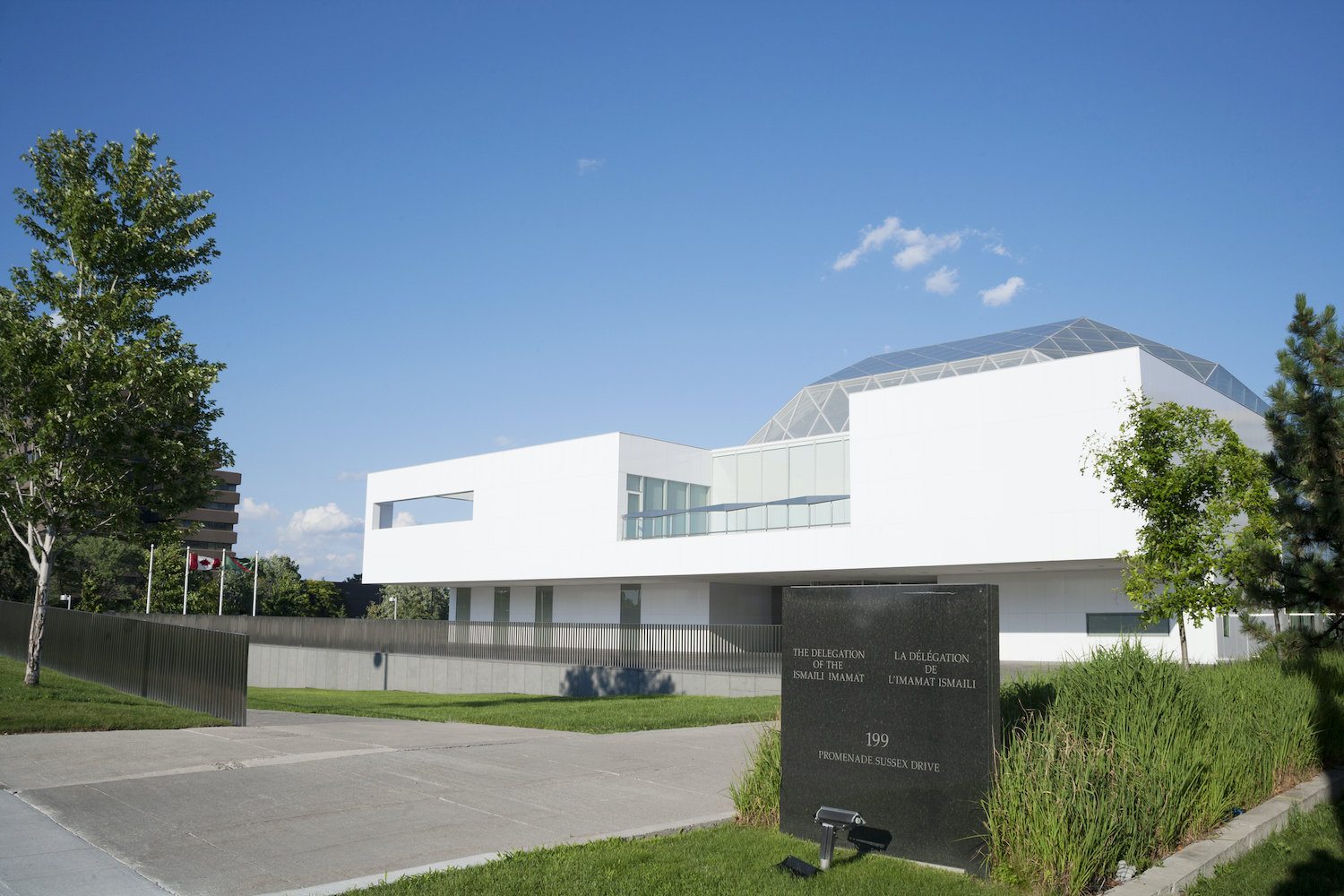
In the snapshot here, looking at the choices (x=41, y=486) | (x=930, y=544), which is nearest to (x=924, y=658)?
(x=41, y=486)

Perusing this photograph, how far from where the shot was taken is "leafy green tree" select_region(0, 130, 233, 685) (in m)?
16.1

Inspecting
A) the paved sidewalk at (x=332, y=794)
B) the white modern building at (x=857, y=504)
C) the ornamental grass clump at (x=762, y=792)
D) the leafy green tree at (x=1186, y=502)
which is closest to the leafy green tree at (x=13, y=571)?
the white modern building at (x=857, y=504)

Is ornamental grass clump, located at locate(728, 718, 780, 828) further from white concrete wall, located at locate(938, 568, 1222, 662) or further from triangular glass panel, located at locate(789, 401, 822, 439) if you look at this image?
triangular glass panel, located at locate(789, 401, 822, 439)

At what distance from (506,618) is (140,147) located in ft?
109

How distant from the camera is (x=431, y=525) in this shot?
153 ft

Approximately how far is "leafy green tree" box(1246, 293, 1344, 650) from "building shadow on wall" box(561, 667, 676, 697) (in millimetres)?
16600

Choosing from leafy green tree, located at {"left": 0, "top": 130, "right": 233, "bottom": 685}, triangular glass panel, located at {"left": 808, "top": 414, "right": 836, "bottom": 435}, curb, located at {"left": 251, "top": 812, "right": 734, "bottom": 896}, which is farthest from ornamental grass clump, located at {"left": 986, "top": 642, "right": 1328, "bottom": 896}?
triangular glass panel, located at {"left": 808, "top": 414, "right": 836, "bottom": 435}

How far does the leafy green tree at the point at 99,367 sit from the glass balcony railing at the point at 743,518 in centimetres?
1968

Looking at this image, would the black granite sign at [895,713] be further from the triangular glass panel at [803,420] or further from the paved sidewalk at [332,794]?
the triangular glass panel at [803,420]

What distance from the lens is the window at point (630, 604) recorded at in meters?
42.2

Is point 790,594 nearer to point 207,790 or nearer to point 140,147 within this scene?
point 207,790

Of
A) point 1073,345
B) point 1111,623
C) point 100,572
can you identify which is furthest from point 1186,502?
point 100,572

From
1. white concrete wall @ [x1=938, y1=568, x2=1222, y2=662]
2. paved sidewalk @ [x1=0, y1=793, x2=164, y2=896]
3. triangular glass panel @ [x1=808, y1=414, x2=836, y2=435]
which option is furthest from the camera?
triangular glass panel @ [x1=808, y1=414, x2=836, y2=435]

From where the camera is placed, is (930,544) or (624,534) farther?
(624,534)
